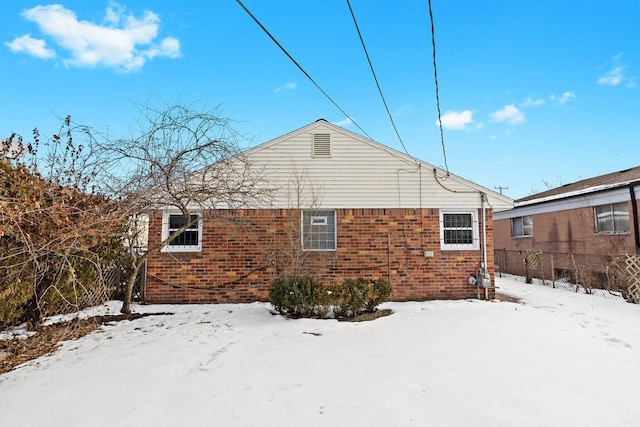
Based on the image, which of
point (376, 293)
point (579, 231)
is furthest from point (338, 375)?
point (579, 231)

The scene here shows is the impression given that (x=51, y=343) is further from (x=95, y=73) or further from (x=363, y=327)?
(x=95, y=73)

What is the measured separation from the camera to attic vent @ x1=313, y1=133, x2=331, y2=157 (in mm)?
9992

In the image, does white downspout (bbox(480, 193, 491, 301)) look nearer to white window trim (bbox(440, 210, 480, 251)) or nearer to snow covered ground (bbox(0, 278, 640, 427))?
white window trim (bbox(440, 210, 480, 251))

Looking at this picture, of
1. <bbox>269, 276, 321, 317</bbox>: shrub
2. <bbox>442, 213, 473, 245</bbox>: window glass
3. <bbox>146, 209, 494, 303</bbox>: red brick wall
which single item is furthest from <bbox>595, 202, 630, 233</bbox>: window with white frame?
<bbox>269, 276, 321, 317</bbox>: shrub

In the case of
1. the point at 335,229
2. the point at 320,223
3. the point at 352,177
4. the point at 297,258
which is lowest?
the point at 297,258

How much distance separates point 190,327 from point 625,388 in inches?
271

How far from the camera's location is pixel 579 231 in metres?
13.9

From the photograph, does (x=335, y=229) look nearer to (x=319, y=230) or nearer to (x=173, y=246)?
(x=319, y=230)

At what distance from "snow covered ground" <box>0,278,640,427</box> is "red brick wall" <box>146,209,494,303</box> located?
236cm

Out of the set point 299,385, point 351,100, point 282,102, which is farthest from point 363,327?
point 282,102

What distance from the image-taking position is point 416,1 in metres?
5.91

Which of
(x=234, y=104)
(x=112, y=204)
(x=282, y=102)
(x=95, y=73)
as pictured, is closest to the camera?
(x=112, y=204)

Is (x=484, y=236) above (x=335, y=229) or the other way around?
the other way around

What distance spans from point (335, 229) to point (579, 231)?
35.6 feet
